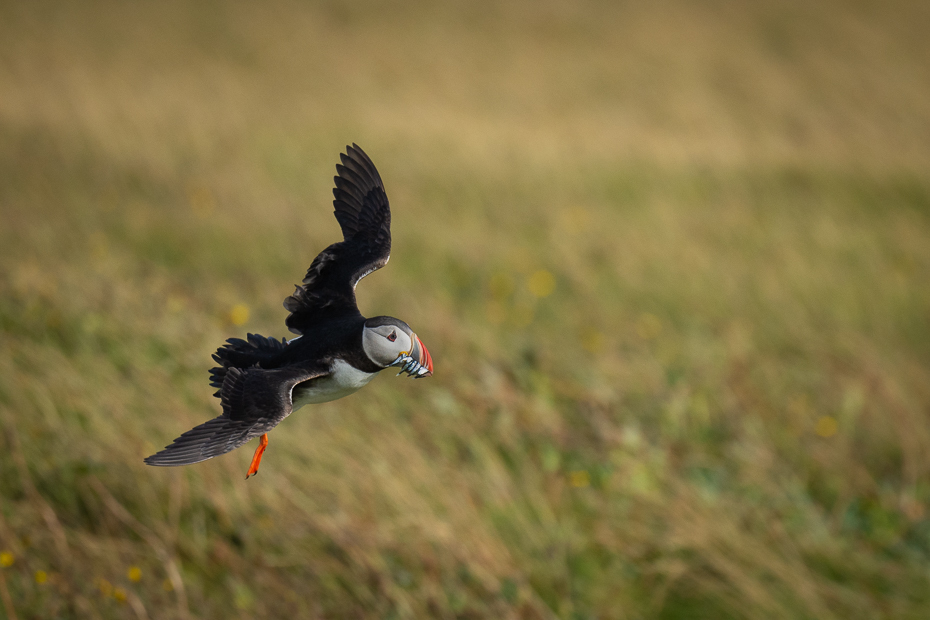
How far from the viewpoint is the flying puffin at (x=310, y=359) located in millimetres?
487

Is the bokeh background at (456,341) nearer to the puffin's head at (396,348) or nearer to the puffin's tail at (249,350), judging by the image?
the puffin's tail at (249,350)

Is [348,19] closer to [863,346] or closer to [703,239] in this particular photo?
[703,239]

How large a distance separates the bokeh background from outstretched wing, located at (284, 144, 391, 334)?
0.43 metres

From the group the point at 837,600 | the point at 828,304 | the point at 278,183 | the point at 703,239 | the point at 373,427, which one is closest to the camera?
the point at 837,600

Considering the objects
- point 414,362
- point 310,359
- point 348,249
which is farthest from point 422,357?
point 348,249

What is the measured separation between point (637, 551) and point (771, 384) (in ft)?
7.66

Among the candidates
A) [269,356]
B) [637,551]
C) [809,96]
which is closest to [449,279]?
[637,551]

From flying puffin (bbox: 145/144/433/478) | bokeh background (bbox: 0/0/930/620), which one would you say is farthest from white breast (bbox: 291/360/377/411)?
bokeh background (bbox: 0/0/930/620)

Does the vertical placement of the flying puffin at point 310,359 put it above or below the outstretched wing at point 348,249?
below

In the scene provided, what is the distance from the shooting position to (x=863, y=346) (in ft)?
19.4

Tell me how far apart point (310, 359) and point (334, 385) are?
47 millimetres

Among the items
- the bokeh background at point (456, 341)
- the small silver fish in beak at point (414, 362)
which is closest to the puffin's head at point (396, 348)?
the small silver fish in beak at point (414, 362)

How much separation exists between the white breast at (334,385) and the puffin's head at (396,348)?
0.02 meters

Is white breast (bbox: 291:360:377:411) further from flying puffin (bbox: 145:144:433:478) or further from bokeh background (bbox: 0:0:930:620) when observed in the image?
bokeh background (bbox: 0:0:930:620)
